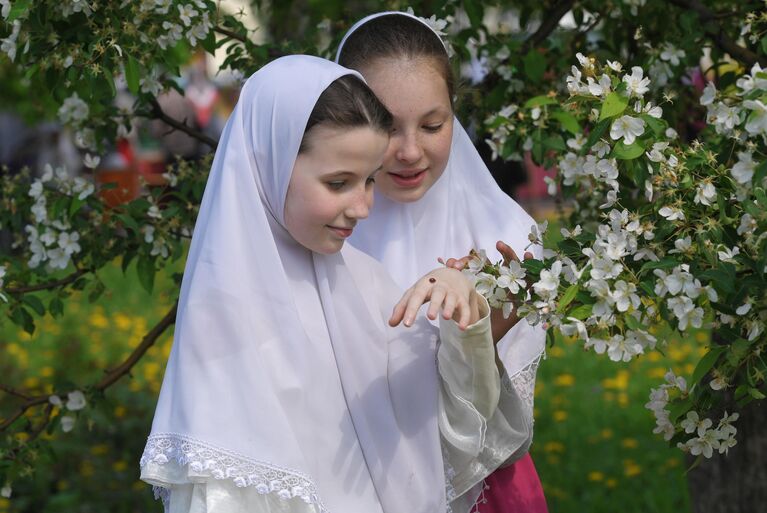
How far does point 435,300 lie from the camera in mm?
2010

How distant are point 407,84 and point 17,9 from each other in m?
0.95

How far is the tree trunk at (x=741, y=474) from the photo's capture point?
3.68 metres

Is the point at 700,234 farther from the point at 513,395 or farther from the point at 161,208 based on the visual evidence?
the point at 161,208

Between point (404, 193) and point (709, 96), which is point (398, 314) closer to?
point (404, 193)

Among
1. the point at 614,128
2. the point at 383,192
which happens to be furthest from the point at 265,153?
the point at 614,128

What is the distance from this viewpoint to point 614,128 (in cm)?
207

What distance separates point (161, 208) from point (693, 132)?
1806 millimetres

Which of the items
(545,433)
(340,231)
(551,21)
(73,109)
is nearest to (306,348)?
(340,231)

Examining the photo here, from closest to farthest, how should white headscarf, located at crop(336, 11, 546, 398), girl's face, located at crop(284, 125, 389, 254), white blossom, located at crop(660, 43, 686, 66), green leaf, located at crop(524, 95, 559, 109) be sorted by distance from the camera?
girl's face, located at crop(284, 125, 389, 254) → white headscarf, located at crop(336, 11, 546, 398) → green leaf, located at crop(524, 95, 559, 109) → white blossom, located at crop(660, 43, 686, 66)

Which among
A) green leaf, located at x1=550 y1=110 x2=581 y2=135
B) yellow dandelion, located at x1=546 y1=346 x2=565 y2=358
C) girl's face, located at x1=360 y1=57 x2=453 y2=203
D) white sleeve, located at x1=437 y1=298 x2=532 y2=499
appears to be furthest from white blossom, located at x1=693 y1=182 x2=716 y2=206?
yellow dandelion, located at x1=546 y1=346 x2=565 y2=358

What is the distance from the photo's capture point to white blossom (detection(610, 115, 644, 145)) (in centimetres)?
207

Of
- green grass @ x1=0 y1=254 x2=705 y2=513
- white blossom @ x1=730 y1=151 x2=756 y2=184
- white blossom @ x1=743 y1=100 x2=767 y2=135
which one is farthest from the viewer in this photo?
green grass @ x1=0 y1=254 x2=705 y2=513

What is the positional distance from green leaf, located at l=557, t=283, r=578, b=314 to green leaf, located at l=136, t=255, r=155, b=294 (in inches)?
62.4

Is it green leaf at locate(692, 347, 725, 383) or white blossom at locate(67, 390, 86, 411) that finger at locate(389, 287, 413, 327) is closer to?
green leaf at locate(692, 347, 725, 383)
